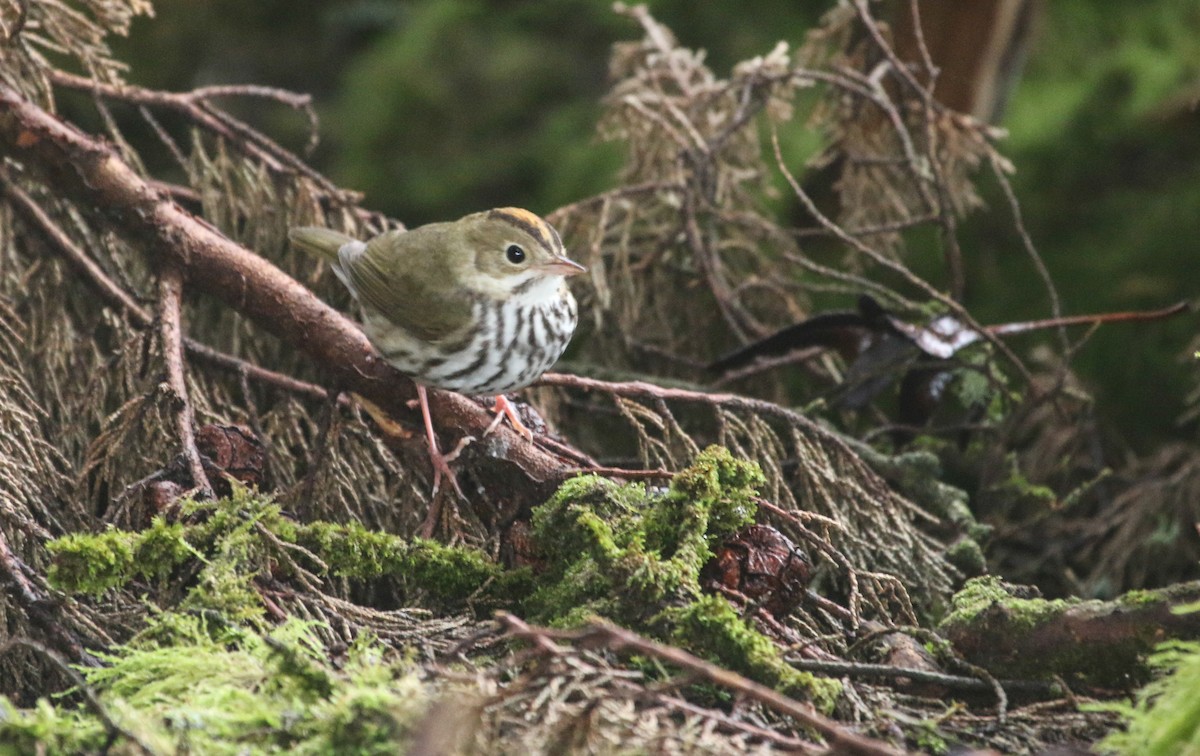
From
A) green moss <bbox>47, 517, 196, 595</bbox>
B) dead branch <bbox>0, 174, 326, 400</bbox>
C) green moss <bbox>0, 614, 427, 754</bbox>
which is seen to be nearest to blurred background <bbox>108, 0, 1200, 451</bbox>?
dead branch <bbox>0, 174, 326, 400</bbox>

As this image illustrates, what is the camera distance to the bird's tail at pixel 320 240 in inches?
116

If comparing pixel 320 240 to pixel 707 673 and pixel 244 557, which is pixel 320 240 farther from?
pixel 707 673

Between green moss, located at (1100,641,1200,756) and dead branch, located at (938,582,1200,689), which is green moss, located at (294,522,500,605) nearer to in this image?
dead branch, located at (938,582,1200,689)

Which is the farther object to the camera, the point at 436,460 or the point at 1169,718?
the point at 436,460

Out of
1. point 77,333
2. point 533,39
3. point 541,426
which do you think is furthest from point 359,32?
point 541,426

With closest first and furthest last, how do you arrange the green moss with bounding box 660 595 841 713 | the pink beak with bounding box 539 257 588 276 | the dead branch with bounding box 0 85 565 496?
the green moss with bounding box 660 595 841 713 < the dead branch with bounding box 0 85 565 496 < the pink beak with bounding box 539 257 588 276

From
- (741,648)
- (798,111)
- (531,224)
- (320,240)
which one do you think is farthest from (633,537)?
(798,111)

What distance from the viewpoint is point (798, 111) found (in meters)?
5.28

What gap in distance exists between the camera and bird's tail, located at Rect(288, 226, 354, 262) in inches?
116

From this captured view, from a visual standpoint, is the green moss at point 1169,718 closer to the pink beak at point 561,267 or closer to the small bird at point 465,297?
the small bird at point 465,297

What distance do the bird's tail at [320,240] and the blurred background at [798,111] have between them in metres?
1.16

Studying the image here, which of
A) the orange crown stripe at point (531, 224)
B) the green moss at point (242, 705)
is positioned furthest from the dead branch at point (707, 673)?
the orange crown stripe at point (531, 224)

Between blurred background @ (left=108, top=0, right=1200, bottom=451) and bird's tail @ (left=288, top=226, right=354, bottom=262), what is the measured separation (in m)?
1.16

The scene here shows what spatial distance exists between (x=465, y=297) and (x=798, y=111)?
2856mm
